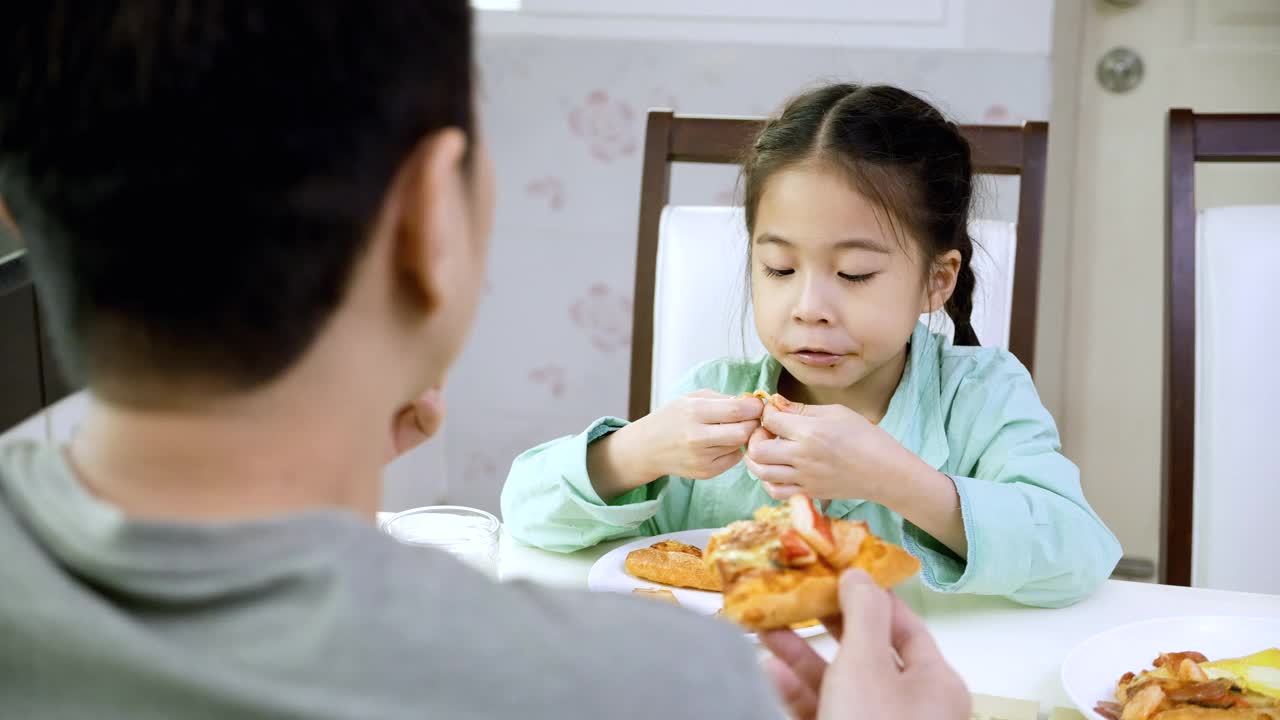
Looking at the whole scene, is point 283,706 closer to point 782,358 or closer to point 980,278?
point 782,358

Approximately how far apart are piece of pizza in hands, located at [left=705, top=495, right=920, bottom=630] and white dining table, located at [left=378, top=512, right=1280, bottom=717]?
219 millimetres

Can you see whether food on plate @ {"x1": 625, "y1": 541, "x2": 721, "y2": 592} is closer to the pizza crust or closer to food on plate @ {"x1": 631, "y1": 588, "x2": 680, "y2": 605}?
food on plate @ {"x1": 631, "y1": 588, "x2": 680, "y2": 605}

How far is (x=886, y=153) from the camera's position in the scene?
1333 mm

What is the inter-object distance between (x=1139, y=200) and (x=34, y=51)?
108 inches

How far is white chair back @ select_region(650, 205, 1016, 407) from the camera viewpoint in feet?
5.18

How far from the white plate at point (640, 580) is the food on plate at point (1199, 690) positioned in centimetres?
25

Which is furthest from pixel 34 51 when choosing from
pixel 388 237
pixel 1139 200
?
pixel 1139 200

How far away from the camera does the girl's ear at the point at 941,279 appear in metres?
1.40

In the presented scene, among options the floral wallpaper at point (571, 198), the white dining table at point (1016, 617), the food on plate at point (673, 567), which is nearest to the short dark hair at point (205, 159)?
the white dining table at point (1016, 617)

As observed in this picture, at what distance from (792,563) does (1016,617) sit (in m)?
0.44

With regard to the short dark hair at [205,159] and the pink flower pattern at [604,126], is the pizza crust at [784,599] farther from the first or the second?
the pink flower pattern at [604,126]

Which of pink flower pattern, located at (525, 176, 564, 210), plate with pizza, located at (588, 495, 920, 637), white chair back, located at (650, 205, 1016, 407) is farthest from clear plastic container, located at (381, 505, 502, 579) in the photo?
pink flower pattern, located at (525, 176, 564, 210)

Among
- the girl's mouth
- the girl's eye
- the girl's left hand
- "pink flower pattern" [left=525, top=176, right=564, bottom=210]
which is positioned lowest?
the girl's left hand

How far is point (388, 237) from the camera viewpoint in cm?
48
